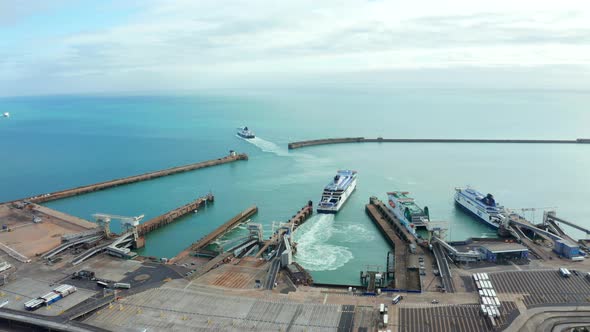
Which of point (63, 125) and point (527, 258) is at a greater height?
point (63, 125)

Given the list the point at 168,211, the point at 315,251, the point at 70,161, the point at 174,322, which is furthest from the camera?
the point at 70,161

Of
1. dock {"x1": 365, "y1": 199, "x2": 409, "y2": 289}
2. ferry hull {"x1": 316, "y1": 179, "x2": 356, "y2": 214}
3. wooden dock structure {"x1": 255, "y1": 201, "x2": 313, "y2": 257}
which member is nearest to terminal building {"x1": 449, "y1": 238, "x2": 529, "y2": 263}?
dock {"x1": 365, "y1": 199, "x2": 409, "y2": 289}

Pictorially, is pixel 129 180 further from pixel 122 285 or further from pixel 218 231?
pixel 122 285

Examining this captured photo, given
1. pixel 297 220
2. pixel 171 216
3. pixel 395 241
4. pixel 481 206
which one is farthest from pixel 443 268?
pixel 171 216

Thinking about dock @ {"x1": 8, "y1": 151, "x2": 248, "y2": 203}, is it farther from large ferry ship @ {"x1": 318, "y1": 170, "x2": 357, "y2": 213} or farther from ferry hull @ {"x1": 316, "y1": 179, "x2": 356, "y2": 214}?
ferry hull @ {"x1": 316, "y1": 179, "x2": 356, "y2": 214}

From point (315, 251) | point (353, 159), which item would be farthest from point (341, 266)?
point (353, 159)

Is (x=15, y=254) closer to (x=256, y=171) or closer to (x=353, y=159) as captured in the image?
(x=256, y=171)
